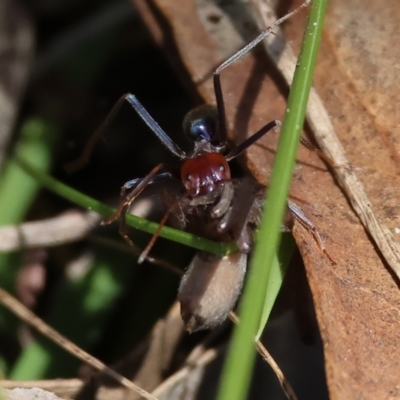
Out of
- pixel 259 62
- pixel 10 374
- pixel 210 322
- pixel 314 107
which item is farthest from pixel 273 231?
pixel 10 374

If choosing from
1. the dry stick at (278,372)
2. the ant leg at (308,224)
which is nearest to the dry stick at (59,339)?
the dry stick at (278,372)

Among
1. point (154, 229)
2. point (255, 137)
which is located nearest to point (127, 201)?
point (154, 229)

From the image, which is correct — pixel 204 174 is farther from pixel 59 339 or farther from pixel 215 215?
pixel 59 339

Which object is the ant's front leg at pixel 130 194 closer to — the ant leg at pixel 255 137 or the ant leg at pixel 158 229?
the ant leg at pixel 158 229

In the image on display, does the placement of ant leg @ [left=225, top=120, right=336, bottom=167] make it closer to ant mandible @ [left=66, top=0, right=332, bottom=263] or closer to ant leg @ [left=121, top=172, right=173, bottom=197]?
ant mandible @ [left=66, top=0, right=332, bottom=263]

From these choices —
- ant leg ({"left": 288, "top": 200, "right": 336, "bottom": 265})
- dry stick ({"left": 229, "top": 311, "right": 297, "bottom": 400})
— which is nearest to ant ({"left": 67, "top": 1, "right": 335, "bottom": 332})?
ant leg ({"left": 288, "top": 200, "right": 336, "bottom": 265})

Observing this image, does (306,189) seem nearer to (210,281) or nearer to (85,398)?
(210,281)

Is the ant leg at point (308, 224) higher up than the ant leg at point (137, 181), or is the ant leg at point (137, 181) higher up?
the ant leg at point (137, 181)
